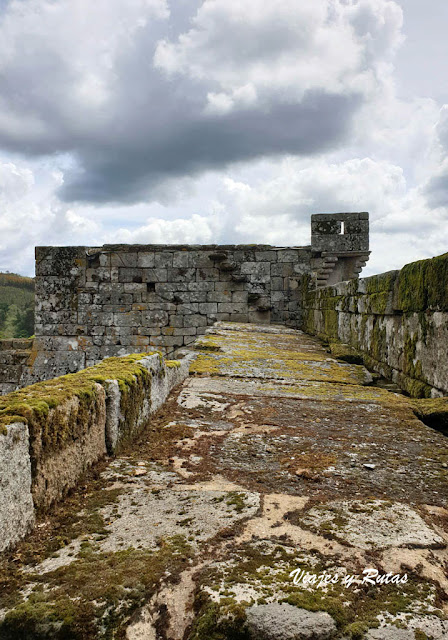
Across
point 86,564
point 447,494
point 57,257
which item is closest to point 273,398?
point 447,494

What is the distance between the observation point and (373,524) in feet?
5.17

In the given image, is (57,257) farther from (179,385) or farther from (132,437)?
(132,437)

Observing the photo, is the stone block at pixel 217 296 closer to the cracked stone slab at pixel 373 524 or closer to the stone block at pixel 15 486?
the cracked stone slab at pixel 373 524

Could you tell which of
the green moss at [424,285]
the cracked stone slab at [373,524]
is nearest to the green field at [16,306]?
the green moss at [424,285]

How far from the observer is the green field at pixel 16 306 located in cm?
4009

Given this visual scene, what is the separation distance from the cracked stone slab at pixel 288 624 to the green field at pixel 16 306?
3755 cm

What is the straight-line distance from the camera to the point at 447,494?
6.21 ft

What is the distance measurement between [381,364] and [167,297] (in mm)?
7468

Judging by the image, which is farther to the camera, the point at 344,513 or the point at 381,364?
the point at 381,364

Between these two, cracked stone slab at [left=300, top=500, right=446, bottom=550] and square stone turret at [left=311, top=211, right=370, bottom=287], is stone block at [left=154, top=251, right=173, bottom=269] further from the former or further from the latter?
cracked stone slab at [left=300, top=500, right=446, bottom=550]

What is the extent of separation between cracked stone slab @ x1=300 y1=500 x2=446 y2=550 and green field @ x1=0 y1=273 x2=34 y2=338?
37155mm

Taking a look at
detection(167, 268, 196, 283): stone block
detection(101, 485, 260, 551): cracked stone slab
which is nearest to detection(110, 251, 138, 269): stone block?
detection(167, 268, 196, 283): stone block

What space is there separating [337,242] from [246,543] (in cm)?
1017

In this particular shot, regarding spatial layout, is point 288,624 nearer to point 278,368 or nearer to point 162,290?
point 278,368
